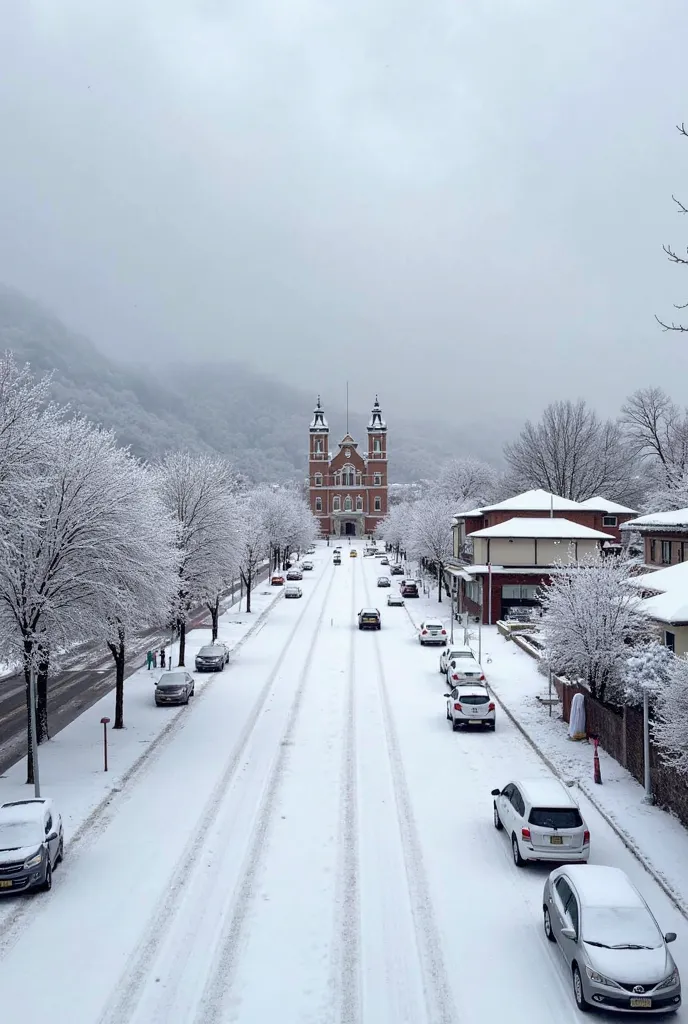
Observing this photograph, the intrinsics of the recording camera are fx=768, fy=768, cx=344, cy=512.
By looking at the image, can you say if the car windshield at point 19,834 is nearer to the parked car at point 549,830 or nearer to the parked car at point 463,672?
the parked car at point 549,830

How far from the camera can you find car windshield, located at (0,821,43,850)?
45.9 ft

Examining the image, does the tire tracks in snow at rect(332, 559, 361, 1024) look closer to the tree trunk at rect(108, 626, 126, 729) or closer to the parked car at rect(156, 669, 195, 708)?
the tree trunk at rect(108, 626, 126, 729)

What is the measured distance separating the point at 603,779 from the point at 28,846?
14452 mm

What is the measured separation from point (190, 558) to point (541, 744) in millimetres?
18701

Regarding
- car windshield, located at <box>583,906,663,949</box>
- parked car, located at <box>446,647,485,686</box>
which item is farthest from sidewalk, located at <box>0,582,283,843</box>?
car windshield, located at <box>583,906,663,949</box>

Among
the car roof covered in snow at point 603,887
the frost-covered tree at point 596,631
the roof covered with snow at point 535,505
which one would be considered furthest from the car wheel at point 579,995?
the roof covered with snow at point 535,505

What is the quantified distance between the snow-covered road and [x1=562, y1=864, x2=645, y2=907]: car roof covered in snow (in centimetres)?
123

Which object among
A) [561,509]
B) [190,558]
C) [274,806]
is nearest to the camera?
[274,806]

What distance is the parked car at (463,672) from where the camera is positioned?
29641mm

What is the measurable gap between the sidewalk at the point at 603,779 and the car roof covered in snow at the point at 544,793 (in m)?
2.00

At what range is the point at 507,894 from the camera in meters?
14.2

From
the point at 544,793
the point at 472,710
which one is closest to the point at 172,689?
the point at 472,710

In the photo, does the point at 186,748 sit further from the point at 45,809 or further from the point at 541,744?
the point at 541,744

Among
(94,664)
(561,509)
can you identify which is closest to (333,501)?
(561,509)
